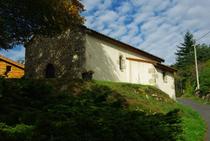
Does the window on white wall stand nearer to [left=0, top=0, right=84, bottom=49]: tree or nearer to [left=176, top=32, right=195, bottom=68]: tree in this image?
[left=0, top=0, right=84, bottom=49]: tree

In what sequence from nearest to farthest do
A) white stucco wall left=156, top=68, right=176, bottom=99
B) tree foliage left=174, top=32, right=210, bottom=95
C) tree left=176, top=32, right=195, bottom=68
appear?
white stucco wall left=156, top=68, right=176, bottom=99, tree foliage left=174, top=32, right=210, bottom=95, tree left=176, top=32, right=195, bottom=68

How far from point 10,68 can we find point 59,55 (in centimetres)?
676

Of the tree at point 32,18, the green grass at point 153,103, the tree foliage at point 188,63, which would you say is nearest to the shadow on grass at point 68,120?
the green grass at point 153,103

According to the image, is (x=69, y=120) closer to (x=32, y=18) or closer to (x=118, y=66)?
(x=32, y=18)

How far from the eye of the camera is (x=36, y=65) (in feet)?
106

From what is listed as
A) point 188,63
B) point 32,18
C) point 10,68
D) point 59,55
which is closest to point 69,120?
point 32,18

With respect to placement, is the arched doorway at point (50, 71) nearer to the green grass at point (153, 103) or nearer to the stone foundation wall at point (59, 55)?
the stone foundation wall at point (59, 55)

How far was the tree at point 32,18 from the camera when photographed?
62.1 feet

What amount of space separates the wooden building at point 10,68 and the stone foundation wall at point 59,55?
1568mm

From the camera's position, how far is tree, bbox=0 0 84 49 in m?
18.9

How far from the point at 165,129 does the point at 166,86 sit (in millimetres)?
27345


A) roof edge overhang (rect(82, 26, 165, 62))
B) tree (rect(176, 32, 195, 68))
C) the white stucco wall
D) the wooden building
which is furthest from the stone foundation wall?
tree (rect(176, 32, 195, 68))

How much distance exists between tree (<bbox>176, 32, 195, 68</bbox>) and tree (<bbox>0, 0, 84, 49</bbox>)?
51603 millimetres

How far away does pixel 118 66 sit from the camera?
1261 inches
